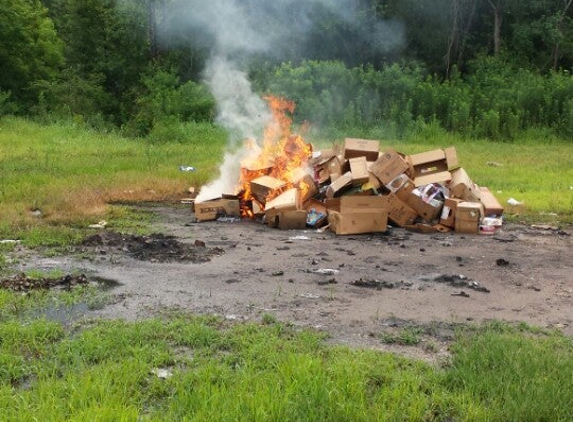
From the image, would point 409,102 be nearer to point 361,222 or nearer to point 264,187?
point 264,187

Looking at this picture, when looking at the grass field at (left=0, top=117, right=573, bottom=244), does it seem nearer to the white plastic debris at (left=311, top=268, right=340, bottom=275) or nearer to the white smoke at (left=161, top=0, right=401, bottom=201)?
the white smoke at (left=161, top=0, right=401, bottom=201)

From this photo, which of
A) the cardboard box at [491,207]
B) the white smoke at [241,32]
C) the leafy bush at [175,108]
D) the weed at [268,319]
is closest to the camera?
the weed at [268,319]

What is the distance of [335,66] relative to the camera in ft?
65.2

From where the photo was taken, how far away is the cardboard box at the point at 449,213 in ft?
28.3

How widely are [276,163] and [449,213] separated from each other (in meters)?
2.74

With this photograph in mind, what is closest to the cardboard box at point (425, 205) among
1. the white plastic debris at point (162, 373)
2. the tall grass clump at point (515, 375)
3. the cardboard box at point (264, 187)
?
the cardboard box at point (264, 187)

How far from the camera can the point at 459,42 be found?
26938mm

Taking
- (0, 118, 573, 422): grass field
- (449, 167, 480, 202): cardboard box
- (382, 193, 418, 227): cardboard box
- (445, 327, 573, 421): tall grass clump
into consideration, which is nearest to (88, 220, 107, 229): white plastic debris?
(0, 118, 573, 422): grass field

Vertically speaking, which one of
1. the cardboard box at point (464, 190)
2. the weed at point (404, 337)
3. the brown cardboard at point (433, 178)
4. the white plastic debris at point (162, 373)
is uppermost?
the brown cardboard at point (433, 178)

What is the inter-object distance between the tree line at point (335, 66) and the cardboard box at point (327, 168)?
8.99 m

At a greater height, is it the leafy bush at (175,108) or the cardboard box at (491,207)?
the leafy bush at (175,108)

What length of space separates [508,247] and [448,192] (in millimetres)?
1514

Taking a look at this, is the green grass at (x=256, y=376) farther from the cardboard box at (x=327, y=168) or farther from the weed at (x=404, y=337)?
the cardboard box at (x=327, y=168)

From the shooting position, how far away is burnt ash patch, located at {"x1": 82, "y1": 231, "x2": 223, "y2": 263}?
707 cm
